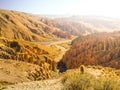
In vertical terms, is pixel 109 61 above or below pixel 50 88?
below

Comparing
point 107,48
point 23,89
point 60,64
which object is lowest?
point 60,64

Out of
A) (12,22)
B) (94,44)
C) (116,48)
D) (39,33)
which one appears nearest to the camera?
(116,48)

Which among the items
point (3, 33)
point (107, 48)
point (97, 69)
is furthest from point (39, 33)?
point (97, 69)

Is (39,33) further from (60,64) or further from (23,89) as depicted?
(23,89)

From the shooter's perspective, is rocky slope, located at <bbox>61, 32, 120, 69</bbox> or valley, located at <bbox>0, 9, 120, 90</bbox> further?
rocky slope, located at <bbox>61, 32, 120, 69</bbox>

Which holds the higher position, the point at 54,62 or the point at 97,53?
the point at 97,53

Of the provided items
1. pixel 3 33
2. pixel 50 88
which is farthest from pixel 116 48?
pixel 3 33

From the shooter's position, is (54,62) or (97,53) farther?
(97,53)

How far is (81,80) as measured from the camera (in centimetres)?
1725

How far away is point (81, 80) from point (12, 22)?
144 metres

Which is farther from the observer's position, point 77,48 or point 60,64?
point 77,48

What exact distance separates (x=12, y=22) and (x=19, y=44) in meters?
86.6

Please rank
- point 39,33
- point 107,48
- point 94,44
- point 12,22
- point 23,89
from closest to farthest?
point 23,89
point 107,48
point 94,44
point 12,22
point 39,33

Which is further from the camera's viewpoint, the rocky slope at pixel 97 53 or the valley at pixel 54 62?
the rocky slope at pixel 97 53
